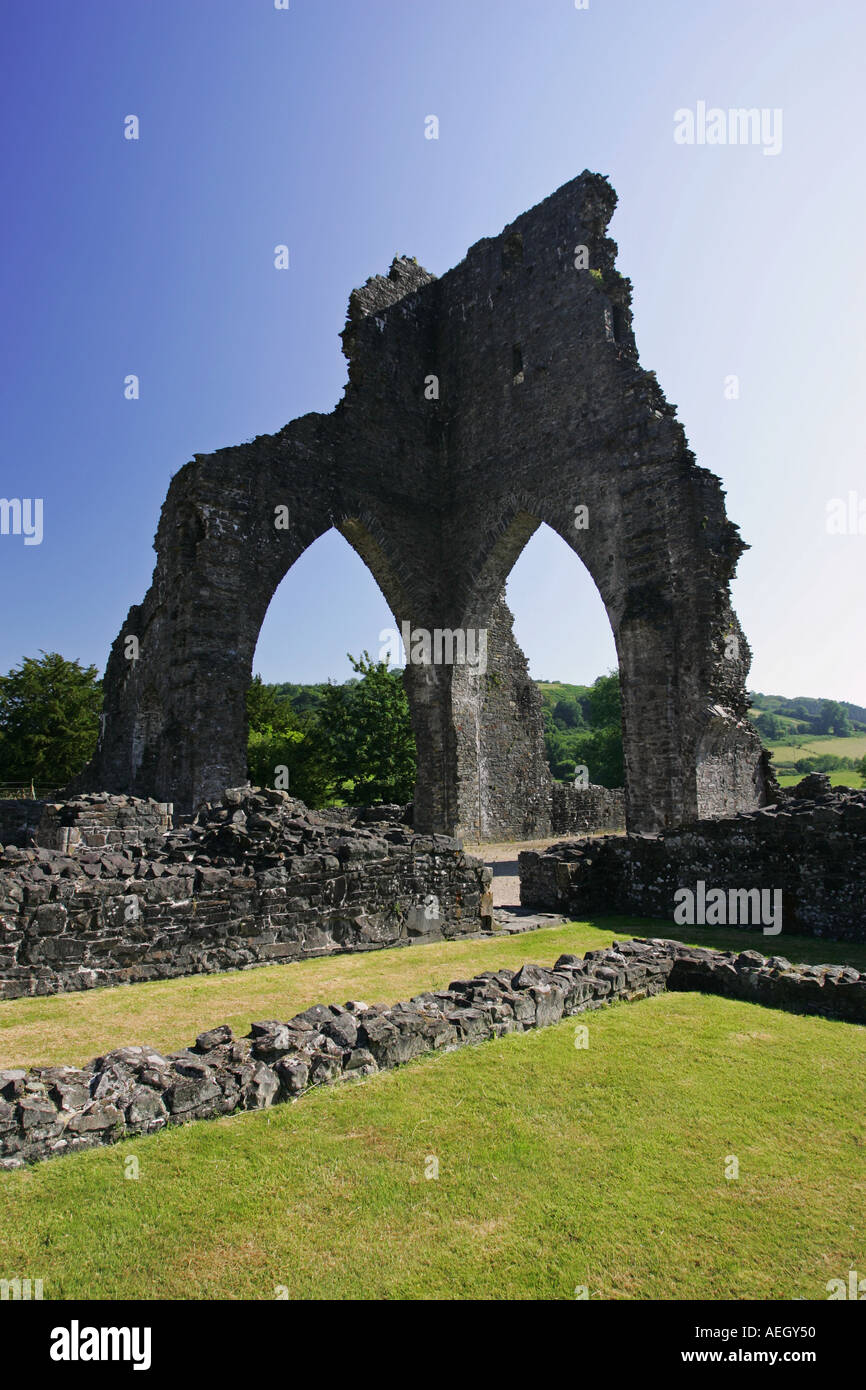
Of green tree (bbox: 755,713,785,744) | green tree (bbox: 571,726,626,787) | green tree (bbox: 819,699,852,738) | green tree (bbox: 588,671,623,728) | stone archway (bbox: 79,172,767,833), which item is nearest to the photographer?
stone archway (bbox: 79,172,767,833)

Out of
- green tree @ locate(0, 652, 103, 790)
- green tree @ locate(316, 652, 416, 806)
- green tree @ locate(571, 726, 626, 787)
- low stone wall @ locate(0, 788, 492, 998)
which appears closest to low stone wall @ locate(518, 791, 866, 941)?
low stone wall @ locate(0, 788, 492, 998)

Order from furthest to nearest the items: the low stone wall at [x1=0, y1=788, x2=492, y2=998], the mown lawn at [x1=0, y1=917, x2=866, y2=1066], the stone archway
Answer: the stone archway < the low stone wall at [x1=0, y1=788, x2=492, y2=998] < the mown lawn at [x1=0, y1=917, x2=866, y2=1066]

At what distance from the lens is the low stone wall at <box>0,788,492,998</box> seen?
679 centimetres

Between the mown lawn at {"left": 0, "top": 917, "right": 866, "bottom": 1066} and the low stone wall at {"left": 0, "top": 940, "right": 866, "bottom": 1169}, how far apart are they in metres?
1.09

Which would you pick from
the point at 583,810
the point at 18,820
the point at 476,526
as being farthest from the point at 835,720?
the point at 18,820

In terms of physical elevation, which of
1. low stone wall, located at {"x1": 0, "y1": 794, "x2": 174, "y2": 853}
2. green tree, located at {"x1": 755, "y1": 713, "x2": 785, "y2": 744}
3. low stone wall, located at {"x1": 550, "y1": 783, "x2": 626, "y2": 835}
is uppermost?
green tree, located at {"x1": 755, "y1": 713, "x2": 785, "y2": 744}

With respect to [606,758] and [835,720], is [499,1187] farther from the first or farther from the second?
[835,720]

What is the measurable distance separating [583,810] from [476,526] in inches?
430

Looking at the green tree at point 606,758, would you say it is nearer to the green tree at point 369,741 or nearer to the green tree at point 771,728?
the green tree at point 369,741

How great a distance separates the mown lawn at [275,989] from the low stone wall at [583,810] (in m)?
15.7

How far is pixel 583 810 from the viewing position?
88.6ft

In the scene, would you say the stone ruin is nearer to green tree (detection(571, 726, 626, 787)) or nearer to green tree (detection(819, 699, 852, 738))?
green tree (detection(571, 726, 626, 787))

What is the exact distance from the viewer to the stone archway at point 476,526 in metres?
16.3

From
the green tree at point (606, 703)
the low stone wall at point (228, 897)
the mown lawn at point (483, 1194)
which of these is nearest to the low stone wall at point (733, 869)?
the low stone wall at point (228, 897)
